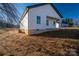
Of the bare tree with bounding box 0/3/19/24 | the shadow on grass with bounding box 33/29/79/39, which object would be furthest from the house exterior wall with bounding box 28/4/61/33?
the bare tree with bounding box 0/3/19/24

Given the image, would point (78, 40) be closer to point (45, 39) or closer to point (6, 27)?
point (45, 39)

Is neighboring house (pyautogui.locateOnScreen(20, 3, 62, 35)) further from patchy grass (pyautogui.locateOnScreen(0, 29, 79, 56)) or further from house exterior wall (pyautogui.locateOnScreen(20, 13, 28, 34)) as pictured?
patchy grass (pyautogui.locateOnScreen(0, 29, 79, 56))

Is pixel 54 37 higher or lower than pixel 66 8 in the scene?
lower

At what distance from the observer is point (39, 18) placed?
153 inches

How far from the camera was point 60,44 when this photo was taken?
385 cm

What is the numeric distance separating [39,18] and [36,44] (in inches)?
19.3

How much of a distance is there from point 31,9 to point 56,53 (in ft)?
3.10

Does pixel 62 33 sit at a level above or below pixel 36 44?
above

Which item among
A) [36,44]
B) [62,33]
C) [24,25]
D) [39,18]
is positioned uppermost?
[39,18]

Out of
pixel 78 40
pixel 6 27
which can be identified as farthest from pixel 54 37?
pixel 6 27

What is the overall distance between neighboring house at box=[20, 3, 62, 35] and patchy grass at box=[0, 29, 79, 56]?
124 mm

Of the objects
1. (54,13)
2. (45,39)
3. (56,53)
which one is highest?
(54,13)

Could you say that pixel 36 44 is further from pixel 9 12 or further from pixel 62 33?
pixel 9 12

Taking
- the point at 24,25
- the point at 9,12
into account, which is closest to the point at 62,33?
the point at 24,25
